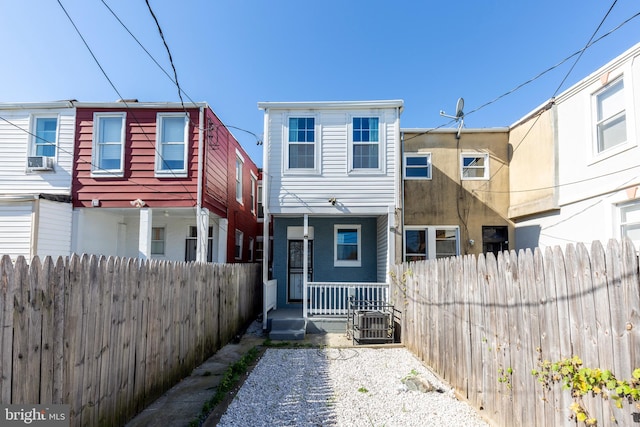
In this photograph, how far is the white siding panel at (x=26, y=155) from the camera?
394 inches

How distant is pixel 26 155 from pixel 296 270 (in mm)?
8789

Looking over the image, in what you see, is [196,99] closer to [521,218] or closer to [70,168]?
[70,168]

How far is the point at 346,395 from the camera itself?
14.9 ft

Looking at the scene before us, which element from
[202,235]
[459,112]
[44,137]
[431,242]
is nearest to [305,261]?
[202,235]

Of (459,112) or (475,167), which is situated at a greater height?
(459,112)

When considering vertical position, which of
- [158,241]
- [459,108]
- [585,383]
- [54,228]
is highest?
[459,108]

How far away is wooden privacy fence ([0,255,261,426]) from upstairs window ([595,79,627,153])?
348 inches

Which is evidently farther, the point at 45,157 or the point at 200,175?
the point at 45,157

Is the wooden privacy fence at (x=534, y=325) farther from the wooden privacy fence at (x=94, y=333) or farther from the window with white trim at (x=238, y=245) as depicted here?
the window with white trim at (x=238, y=245)

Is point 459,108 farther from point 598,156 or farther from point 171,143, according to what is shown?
point 171,143

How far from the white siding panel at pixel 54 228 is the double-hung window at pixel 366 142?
8344 mm

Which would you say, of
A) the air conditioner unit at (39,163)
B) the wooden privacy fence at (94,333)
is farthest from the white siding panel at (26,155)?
the wooden privacy fence at (94,333)

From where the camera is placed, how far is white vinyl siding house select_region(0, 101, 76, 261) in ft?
31.4

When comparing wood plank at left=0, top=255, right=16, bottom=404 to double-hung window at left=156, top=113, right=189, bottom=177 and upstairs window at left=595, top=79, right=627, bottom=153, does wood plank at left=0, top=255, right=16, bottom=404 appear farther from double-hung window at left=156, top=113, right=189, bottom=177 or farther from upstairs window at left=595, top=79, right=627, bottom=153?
upstairs window at left=595, top=79, right=627, bottom=153
